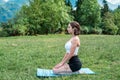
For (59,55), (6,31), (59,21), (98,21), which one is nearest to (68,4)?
(98,21)

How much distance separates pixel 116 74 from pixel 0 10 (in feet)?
180

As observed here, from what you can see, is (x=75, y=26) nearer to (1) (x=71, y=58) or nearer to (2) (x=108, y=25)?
(1) (x=71, y=58)

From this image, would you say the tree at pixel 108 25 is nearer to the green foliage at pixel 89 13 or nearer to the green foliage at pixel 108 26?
the green foliage at pixel 108 26

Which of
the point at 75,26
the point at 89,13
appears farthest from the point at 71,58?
the point at 89,13

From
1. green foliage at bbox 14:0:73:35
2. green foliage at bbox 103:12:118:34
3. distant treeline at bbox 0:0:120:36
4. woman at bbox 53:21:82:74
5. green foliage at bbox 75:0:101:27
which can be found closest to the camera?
woman at bbox 53:21:82:74

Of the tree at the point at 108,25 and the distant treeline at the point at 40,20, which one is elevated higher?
the distant treeline at the point at 40,20

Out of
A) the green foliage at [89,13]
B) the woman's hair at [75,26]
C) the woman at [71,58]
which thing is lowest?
the green foliage at [89,13]

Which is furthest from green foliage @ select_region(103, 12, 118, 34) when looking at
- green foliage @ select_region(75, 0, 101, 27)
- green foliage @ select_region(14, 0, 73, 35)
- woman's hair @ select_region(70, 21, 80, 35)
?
woman's hair @ select_region(70, 21, 80, 35)

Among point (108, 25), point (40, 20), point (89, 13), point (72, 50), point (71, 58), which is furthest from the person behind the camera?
point (108, 25)

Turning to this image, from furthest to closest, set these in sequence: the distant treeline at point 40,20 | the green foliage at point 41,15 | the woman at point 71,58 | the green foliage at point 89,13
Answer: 1. the green foliage at point 89,13
2. the green foliage at point 41,15
3. the distant treeline at point 40,20
4. the woman at point 71,58

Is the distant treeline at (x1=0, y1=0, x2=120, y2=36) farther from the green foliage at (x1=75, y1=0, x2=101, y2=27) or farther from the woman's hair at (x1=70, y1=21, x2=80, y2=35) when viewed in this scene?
the woman's hair at (x1=70, y1=21, x2=80, y2=35)

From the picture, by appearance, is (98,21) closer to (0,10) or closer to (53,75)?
(0,10)

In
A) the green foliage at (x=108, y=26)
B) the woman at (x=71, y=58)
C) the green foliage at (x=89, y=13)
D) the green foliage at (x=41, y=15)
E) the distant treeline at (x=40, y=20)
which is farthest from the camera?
the green foliage at (x=89, y=13)

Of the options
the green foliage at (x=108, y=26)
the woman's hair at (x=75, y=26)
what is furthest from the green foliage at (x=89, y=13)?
the woman's hair at (x=75, y=26)
